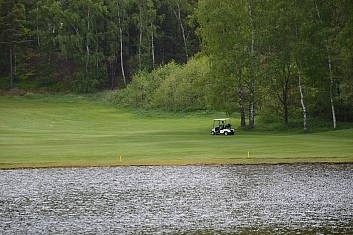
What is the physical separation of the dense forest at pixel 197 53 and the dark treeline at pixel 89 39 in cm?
21

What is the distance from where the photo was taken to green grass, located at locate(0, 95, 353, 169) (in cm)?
4016

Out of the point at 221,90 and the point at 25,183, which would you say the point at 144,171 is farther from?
the point at 221,90

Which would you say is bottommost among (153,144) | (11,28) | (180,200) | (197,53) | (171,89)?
(180,200)

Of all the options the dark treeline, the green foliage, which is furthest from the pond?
the dark treeline

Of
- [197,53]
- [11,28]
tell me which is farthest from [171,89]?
[11,28]

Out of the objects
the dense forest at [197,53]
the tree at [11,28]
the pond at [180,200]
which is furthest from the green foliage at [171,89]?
the pond at [180,200]

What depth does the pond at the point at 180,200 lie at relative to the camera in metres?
22.1

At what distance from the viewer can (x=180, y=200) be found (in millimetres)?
27109

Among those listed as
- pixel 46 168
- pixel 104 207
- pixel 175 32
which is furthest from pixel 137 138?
pixel 175 32

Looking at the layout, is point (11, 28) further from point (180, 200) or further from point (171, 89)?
point (180, 200)

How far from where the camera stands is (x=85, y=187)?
3138 cm

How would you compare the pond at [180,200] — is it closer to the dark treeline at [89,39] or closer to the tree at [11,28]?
the dark treeline at [89,39]

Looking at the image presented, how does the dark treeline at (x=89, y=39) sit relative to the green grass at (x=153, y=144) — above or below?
above

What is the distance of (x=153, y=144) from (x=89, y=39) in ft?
192
